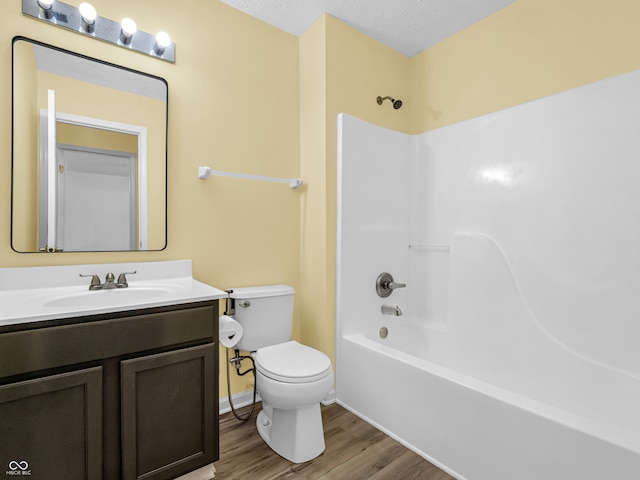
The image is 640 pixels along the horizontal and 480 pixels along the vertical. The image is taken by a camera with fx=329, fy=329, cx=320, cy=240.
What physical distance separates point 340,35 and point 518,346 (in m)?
2.28

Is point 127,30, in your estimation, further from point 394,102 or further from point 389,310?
point 389,310

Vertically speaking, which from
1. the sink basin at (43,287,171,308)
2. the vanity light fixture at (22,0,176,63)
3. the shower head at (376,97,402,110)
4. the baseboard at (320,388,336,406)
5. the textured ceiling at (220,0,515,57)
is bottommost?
the baseboard at (320,388,336,406)

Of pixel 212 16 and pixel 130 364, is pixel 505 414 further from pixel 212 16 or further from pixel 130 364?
pixel 212 16

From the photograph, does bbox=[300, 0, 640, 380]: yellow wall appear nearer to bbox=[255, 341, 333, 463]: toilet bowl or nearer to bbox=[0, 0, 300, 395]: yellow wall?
bbox=[0, 0, 300, 395]: yellow wall

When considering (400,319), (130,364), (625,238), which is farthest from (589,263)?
(130,364)

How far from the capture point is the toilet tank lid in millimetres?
1901

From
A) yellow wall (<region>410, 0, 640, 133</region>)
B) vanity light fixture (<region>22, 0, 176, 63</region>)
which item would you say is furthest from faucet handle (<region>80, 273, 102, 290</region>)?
yellow wall (<region>410, 0, 640, 133</region>)

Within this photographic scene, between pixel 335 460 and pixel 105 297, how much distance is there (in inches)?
53.2

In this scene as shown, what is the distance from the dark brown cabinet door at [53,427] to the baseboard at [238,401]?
0.91 m

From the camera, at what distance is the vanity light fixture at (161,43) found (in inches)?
71.1

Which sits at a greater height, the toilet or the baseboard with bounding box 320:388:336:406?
the toilet

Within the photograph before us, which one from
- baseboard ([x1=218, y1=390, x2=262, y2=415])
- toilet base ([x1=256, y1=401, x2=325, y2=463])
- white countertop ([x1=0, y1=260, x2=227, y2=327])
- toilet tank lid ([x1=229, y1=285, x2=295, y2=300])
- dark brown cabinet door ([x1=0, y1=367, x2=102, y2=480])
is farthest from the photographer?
baseboard ([x1=218, y1=390, x2=262, y2=415])

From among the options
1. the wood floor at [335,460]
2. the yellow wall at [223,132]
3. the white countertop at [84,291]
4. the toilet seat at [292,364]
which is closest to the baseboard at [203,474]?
the wood floor at [335,460]

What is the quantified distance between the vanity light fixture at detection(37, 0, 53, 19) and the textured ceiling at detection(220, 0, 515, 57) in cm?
93
